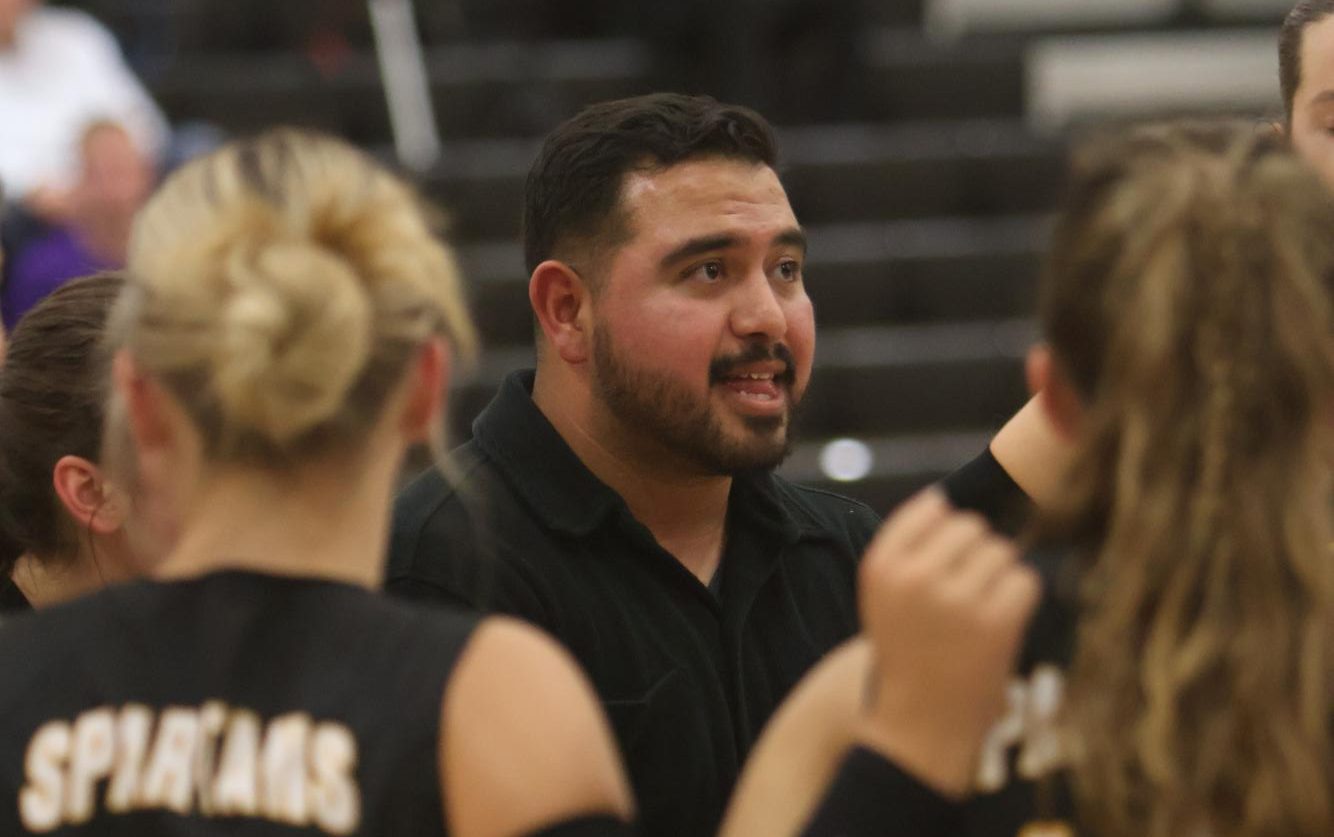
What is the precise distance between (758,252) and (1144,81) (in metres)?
5.62

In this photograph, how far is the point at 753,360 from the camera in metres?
2.45

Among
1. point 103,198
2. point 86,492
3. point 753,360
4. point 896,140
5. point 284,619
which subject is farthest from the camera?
point 896,140

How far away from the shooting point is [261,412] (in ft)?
4.66

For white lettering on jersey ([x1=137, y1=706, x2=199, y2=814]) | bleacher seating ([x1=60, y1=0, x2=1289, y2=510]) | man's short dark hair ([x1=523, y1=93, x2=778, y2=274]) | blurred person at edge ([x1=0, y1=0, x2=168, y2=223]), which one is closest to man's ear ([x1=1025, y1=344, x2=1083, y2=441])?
white lettering on jersey ([x1=137, y1=706, x2=199, y2=814])

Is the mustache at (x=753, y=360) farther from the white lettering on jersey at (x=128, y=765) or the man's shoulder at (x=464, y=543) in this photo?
the white lettering on jersey at (x=128, y=765)

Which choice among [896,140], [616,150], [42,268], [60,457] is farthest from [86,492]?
[896,140]

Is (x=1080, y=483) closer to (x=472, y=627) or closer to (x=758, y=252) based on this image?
(x=472, y=627)

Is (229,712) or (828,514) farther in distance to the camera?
(828,514)

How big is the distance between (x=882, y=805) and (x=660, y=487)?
1.15m

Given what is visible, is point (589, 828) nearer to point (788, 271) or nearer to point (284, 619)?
point (284, 619)

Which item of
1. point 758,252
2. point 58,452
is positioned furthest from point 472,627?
point 758,252

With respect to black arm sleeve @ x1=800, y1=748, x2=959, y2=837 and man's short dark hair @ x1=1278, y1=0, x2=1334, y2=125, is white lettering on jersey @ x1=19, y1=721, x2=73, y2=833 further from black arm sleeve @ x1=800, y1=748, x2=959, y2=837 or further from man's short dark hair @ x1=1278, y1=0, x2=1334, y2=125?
man's short dark hair @ x1=1278, y1=0, x2=1334, y2=125

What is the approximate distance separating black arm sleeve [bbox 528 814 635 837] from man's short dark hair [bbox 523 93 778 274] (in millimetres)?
1192

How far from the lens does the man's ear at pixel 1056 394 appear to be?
1415mm
